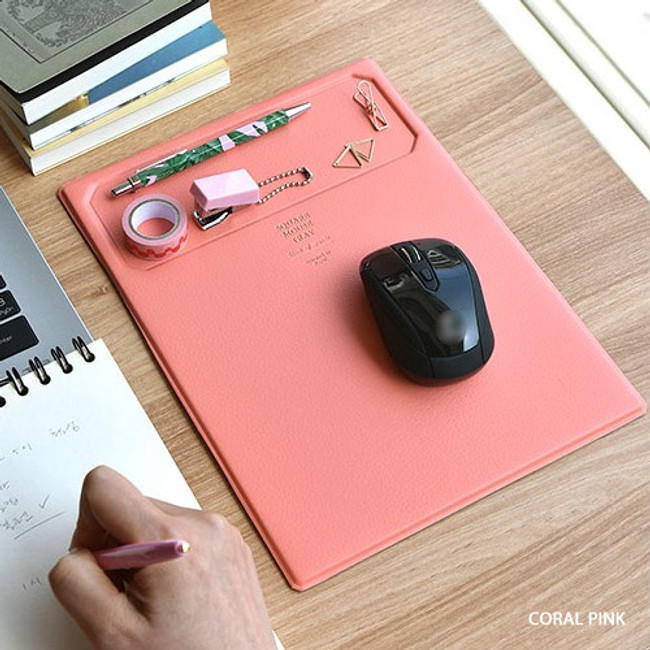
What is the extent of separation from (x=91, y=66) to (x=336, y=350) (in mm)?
335

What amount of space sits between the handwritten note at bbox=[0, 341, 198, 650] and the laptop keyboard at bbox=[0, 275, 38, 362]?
0.03 m

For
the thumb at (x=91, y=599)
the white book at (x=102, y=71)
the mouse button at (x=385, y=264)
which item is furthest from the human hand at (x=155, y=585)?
the white book at (x=102, y=71)

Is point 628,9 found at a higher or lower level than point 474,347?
higher

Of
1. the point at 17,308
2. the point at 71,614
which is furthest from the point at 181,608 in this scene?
the point at 17,308

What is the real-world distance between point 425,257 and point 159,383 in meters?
0.24

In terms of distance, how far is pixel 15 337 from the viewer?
0.89 metres

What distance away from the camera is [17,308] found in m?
0.91

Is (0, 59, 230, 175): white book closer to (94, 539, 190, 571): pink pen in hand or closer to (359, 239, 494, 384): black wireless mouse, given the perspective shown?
(359, 239, 494, 384): black wireless mouse

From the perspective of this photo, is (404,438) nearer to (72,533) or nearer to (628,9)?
(72,533)

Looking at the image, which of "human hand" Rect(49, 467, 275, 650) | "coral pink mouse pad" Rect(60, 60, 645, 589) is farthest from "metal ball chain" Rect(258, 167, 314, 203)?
"human hand" Rect(49, 467, 275, 650)

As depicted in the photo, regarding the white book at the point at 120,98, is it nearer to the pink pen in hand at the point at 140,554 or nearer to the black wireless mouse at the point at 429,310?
the black wireless mouse at the point at 429,310

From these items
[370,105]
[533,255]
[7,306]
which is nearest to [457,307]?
[533,255]

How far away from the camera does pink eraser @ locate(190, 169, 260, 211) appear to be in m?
0.95

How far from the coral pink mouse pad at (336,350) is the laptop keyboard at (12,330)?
0.29ft
